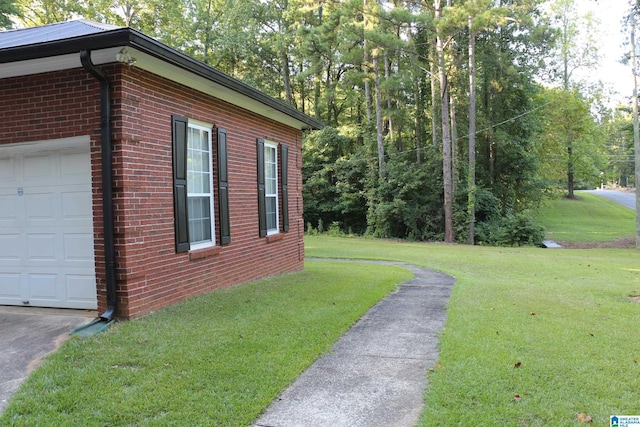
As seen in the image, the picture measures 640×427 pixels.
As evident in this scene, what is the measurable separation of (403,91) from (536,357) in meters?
27.1

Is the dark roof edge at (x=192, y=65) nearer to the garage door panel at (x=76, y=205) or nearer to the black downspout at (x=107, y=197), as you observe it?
the black downspout at (x=107, y=197)

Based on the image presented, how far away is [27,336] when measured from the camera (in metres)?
4.71

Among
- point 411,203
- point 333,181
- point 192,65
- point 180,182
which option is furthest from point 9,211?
point 333,181

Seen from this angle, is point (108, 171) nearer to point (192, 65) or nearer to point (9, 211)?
point (192, 65)

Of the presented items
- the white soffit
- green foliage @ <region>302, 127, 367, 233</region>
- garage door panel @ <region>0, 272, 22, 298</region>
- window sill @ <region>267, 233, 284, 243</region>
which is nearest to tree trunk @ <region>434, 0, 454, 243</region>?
green foliage @ <region>302, 127, 367, 233</region>

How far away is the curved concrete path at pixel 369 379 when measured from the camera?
3.20m

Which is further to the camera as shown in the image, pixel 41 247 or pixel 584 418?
pixel 41 247

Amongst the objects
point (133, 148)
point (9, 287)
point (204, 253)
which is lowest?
point (9, 287)

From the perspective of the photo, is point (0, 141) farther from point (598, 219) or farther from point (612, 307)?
point (598, 219)

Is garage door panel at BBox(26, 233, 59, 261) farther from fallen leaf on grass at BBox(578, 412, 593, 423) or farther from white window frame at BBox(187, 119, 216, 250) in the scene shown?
fallen leaf on grass at BBox(578, 412, 593, 423)

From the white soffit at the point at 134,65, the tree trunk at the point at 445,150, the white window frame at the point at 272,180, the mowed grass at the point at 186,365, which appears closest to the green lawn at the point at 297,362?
the mowed grass at the point at 186,365

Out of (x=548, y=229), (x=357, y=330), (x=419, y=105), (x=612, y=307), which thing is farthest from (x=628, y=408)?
(x=548, y=229)

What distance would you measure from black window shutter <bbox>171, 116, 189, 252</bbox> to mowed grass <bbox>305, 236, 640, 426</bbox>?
11.8ft

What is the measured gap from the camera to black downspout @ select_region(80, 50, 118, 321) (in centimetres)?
509
